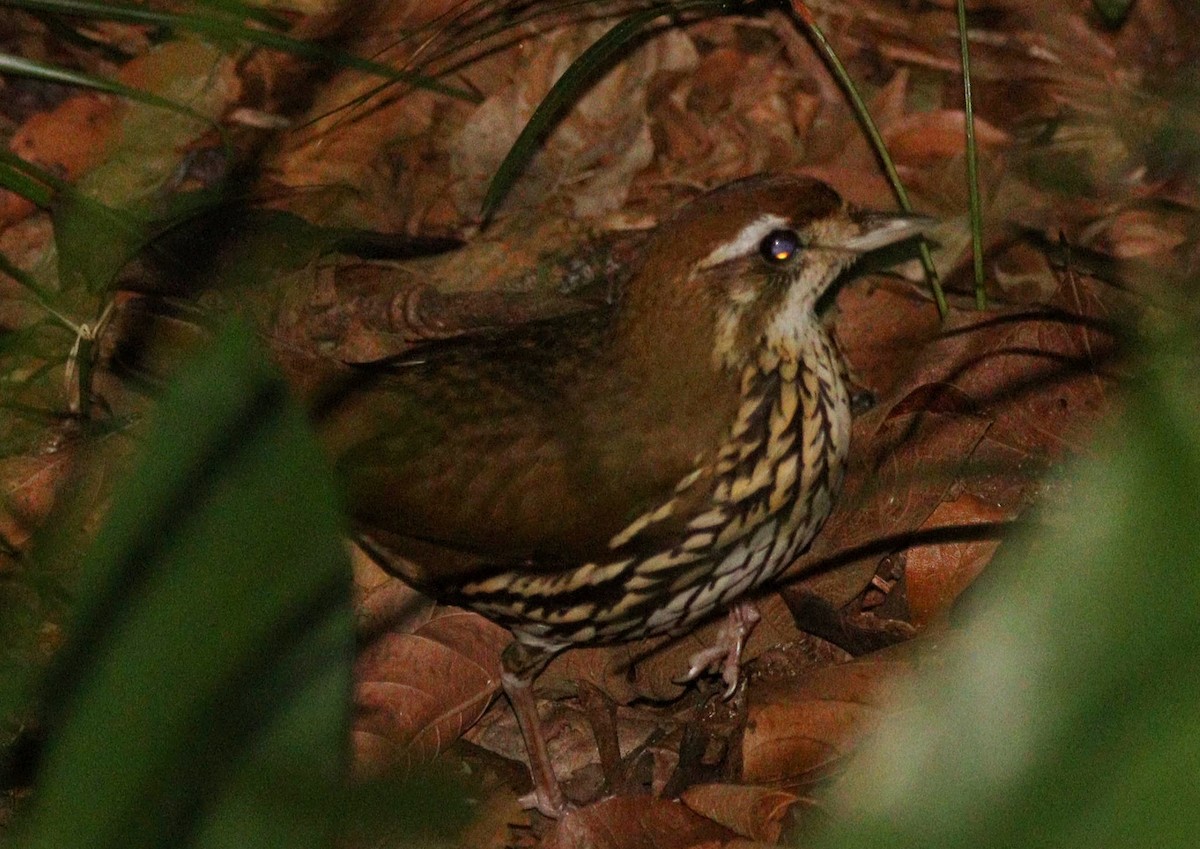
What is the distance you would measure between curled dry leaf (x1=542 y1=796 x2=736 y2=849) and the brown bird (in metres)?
0.41

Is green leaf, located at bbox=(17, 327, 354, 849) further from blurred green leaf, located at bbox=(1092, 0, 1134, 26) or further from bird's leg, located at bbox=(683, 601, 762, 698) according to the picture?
blurred green leaf, located at bbox=(1092, 0, 1134, 26)

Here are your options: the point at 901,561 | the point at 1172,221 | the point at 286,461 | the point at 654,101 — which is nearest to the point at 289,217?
the point at 654,101

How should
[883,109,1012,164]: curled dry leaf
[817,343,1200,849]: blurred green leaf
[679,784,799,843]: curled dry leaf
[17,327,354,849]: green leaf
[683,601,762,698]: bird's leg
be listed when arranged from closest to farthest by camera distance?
[817,343,1200,849]: blurred green leaf → [17,327,354,849]: green leaf → [679,784,799,843]: curled dry leaf → [683,601,762,698]: bird's leg → [883,109,1012,164]: curled dry leaf

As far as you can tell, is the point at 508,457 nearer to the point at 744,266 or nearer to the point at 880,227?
the point at 744,266

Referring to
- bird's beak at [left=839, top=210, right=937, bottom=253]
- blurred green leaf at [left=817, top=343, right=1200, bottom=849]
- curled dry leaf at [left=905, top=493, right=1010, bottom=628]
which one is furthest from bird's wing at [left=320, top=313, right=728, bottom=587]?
blurred green leaf at [left=817, top=343, right=1200, bottom=849]

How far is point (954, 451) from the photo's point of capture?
380cm

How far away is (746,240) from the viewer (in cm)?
327

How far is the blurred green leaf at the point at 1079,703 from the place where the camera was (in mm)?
819

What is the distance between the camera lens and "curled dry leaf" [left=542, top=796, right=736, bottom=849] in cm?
348

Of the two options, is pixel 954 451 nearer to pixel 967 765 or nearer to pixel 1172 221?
pixel 1172 221

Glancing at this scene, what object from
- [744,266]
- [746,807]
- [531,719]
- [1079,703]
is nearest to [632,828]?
[746,807]

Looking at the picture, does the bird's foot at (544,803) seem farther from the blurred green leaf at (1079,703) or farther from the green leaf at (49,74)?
the blurred green leaf at (1079,703)

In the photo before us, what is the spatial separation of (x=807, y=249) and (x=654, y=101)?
6.29ft

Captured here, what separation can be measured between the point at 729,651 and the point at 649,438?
75 cm
